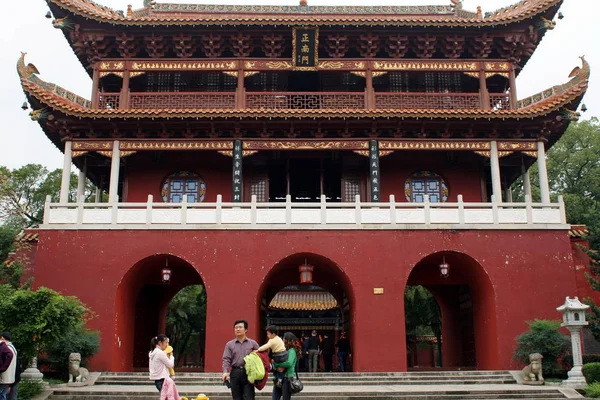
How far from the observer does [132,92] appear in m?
17.0

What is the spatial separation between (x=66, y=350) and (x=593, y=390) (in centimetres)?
988

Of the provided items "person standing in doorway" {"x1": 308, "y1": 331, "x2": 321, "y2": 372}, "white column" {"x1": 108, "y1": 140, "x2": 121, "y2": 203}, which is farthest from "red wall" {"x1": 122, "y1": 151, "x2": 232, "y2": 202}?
"person standing in doorway" {"x1": 308, "y1": 331, "x2": 321, "y2": 372}

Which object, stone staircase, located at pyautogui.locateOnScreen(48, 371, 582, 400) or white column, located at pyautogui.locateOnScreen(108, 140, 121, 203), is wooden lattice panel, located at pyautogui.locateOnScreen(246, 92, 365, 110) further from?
stone staircase, located at pyautogui.locateOnScreen(48, 371, 582, 400)

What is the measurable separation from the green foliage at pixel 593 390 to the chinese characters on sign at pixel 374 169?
6065 millimetres

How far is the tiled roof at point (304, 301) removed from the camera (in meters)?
22.2

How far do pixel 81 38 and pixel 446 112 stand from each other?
957 cm

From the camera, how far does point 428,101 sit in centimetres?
1670

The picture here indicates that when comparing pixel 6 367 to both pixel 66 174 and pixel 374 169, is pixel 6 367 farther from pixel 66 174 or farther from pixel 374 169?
pixel 374 169

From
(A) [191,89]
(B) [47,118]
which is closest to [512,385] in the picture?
(A) [191,89]

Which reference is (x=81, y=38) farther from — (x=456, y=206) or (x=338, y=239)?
(x=456, y=206)

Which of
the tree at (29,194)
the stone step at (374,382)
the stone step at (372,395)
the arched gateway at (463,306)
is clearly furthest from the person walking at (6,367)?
the tree at (29,194)

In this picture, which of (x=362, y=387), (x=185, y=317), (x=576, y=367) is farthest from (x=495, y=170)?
(x=185, y=317)

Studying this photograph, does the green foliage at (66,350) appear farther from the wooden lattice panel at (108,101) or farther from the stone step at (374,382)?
the wooden lattice panel at (108,101)

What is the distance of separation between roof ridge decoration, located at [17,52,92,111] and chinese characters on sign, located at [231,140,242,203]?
404cm
